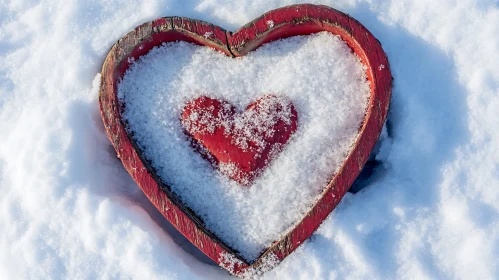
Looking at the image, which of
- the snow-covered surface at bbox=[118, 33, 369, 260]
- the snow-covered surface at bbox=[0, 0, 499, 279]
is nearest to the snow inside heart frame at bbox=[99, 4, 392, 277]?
the snow-covered surface at bbox=[118, 33, 369, 260]

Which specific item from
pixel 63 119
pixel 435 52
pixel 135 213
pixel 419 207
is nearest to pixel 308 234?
pixel 419 207

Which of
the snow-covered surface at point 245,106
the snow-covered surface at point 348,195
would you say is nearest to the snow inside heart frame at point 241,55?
the snow-covered surface at point 245,106

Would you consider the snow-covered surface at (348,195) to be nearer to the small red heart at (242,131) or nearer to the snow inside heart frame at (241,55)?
the snow inside heart frame at (241,55)

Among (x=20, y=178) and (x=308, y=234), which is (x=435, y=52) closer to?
(x=308, y=234)

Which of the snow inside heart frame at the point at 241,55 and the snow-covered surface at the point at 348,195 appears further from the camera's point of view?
the snow-covered surface at the point at 348,195

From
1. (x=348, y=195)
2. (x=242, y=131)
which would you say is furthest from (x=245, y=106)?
(x=348, y=195)

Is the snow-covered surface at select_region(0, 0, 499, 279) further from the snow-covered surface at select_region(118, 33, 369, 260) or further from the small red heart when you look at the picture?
the small red heart
